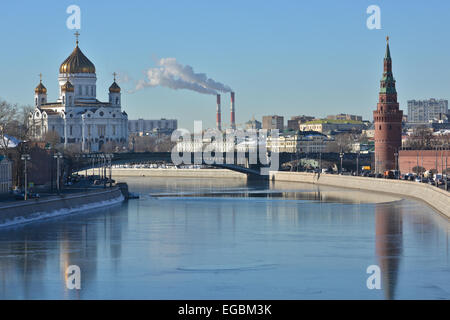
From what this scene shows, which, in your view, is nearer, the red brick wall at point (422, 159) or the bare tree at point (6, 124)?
the bare tree at point (6, 124)

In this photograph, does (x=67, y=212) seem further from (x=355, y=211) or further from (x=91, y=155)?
(x=91, y=155)

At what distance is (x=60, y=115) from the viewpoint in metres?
117

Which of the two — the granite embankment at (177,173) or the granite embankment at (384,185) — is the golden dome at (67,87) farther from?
the granite embankment at (384,185)

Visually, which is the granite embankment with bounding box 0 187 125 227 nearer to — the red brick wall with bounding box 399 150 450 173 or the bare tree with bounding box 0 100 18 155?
the bare tree with bounding box 0 100 18 155

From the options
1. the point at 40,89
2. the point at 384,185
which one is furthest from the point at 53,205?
the point at 40,89

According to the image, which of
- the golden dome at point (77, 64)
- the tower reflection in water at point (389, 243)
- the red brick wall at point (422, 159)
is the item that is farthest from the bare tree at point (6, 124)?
the golden dome at point (77, 64)

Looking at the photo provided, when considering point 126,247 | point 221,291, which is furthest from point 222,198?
point 221,291

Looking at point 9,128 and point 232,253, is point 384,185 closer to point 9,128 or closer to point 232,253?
point 9,128

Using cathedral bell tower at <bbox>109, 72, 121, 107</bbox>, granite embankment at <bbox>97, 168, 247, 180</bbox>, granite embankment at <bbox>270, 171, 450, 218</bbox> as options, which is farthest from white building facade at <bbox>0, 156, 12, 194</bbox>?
cathedral bell tower at <bbox>109, 72, 121, 107</bbox>

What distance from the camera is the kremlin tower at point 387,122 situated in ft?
281

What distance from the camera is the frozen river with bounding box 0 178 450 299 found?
Answer: 26.0 metres

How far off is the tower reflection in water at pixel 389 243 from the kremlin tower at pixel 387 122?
113ft

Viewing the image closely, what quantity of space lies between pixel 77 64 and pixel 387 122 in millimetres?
40064
